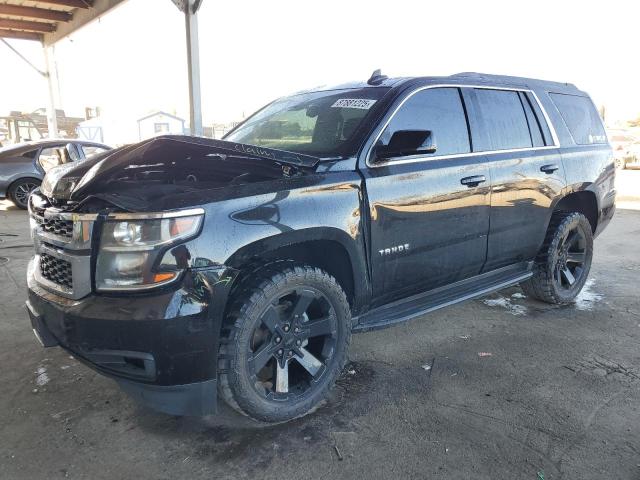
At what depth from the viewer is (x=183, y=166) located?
118 inches

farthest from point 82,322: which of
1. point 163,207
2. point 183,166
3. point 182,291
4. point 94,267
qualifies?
point 183,166

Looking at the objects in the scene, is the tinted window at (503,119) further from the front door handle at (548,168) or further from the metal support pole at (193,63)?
the metal support pole at (193,63)

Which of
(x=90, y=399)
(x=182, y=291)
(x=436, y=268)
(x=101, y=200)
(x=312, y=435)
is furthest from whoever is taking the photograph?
(x=436, y=268)

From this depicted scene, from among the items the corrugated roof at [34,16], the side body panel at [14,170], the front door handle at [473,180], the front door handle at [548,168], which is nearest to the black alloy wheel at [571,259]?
the front door handle at [548,168]

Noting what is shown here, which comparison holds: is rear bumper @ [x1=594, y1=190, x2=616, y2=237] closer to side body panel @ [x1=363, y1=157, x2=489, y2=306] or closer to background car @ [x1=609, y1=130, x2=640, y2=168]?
side body panel @ [x1=363, y1=157, x2=489, y2=306]

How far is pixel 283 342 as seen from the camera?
2.57m

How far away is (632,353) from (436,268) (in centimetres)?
161

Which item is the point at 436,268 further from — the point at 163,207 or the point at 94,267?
the point at 94,267

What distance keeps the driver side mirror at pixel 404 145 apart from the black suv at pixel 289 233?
0.01m

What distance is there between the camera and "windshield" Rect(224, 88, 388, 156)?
3.09 metres

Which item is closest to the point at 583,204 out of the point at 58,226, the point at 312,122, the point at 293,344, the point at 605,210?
the point at 605,210

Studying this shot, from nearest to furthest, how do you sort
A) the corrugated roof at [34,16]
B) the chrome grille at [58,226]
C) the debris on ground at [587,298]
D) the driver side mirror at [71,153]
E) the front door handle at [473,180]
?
the chrome grille at [58,226] → the front door handle at [473,180] → the driver side mirror at [71,153] → the debris on ground at [587,298] → the corrugated roof at [34,16]

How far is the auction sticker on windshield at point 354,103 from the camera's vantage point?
3.14 metres

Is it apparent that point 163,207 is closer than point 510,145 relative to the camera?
Yes
